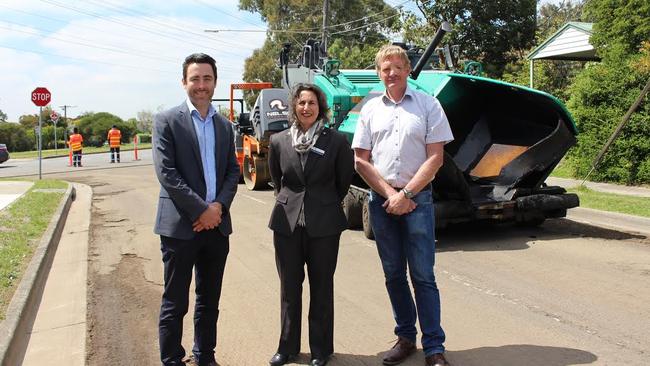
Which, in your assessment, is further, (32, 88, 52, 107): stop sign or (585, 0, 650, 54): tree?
(32, 88, 52, 107): stop sign

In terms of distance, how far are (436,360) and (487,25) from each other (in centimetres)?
2417

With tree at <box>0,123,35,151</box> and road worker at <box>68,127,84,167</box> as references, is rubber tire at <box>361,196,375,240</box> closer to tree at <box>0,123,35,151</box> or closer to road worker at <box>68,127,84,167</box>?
road worker at <box>68,127,84,167</box>

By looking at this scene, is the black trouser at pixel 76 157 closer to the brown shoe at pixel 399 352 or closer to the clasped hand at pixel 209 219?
the clasped hand at pixel 209 219

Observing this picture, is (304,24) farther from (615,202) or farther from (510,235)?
(510,235)

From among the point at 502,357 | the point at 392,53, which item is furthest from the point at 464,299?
the point at 392,53

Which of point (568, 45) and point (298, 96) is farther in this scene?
point (568, 45)

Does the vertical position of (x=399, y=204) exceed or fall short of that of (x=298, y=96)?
it falls short

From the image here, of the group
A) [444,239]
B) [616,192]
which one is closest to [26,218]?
[444,239]

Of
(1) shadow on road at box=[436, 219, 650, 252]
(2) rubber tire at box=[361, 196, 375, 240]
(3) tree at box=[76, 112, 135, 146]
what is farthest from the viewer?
(3) tree at box=[76, 112, 135, 146]

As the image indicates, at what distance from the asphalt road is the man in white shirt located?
1.71ft

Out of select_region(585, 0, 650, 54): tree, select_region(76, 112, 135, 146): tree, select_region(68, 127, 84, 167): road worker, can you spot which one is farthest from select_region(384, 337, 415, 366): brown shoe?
select_region(76, 112, 135, 146): tree

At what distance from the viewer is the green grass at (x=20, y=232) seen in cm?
585

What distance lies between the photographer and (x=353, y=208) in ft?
28.8

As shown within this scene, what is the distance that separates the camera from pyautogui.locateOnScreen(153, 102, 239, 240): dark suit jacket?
11.9 feet
